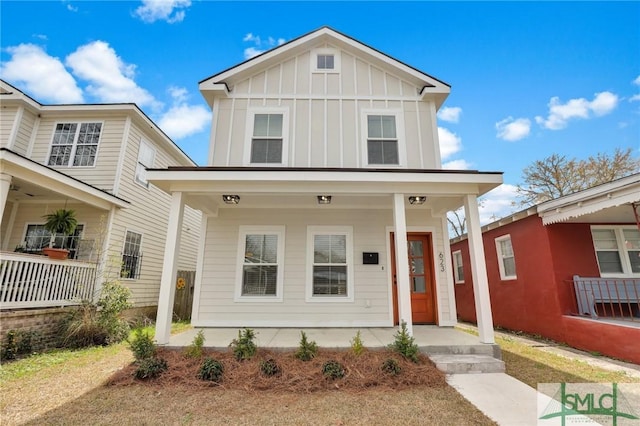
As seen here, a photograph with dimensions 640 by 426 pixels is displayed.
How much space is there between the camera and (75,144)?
880 centimetres

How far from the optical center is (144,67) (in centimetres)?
1019

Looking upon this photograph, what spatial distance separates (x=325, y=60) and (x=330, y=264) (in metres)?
5.57

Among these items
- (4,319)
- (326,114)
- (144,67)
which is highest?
(144,67)

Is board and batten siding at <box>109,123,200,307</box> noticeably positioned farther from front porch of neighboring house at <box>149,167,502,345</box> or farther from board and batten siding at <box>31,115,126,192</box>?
front porch of neighboring house at <box>149,167,502,345</box>

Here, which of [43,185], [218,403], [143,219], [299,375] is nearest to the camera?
[218,403]

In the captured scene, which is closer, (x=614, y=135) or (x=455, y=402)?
(x=455, y=402)

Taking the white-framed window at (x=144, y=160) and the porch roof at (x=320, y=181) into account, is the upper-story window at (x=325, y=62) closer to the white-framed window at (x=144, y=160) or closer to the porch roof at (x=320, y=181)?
the porch roof at (x=320, y=181)

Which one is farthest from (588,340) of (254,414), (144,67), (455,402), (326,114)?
(144,67)

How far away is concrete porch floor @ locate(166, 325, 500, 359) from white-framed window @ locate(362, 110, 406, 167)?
3.85m

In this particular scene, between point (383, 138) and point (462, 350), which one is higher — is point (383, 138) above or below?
above

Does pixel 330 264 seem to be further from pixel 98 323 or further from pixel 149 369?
pixel 98 323

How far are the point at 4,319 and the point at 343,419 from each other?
→ 664cm

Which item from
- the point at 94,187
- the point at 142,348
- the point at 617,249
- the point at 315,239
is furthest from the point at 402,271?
the point at 94,187

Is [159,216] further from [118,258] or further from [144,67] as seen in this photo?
[144,67]
